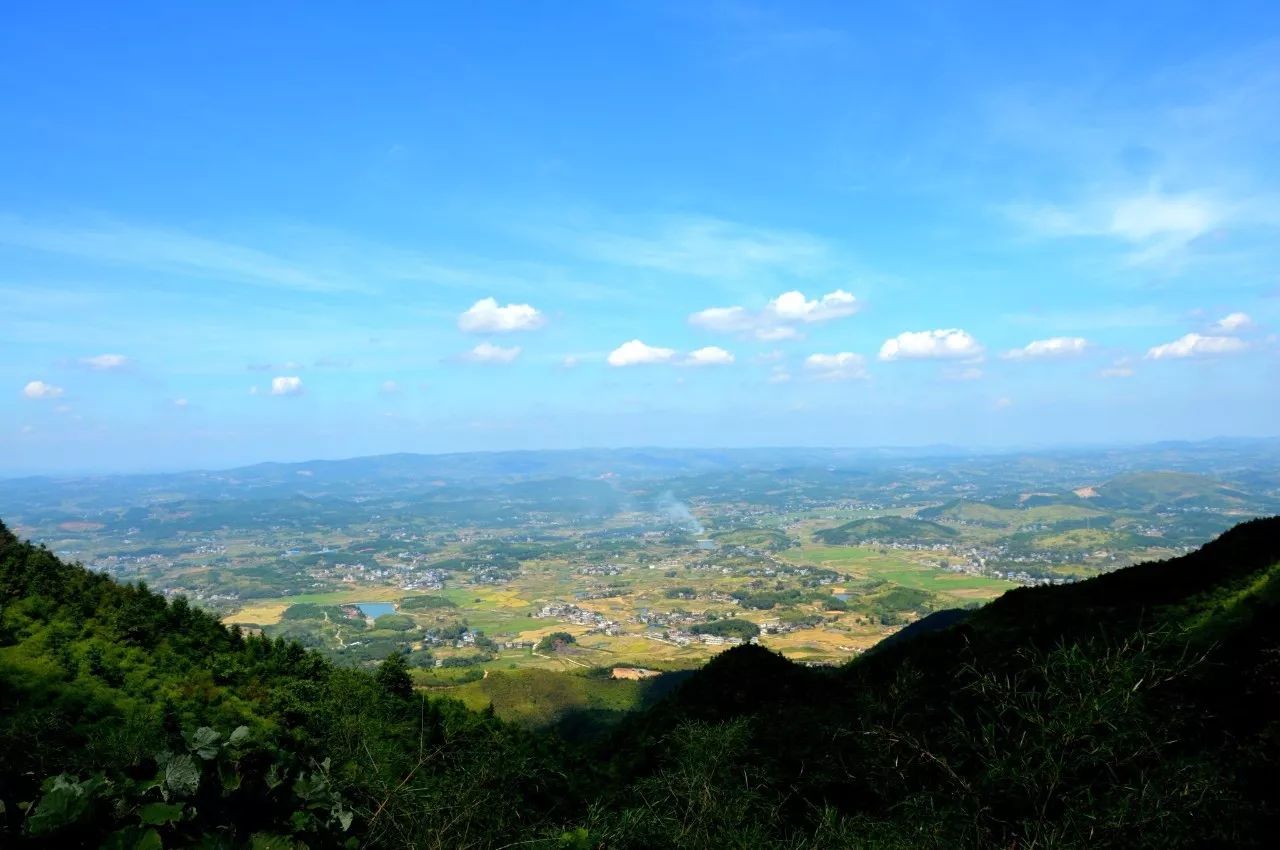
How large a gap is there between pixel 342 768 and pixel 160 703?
1821cm

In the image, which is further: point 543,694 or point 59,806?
point 543,694

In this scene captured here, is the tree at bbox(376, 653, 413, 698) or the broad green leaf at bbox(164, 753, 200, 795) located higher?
the broad green leaf at bbox(164, 753, 200, 795)

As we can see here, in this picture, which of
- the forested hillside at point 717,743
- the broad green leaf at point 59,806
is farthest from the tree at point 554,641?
the broad green leaf at point 59,806

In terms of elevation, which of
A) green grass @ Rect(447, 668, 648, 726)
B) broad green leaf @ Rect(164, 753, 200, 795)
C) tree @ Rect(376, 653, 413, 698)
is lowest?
green grass @ Rect(447, 668, 648, 726)

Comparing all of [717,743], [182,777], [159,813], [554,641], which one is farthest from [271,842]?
[554,641]

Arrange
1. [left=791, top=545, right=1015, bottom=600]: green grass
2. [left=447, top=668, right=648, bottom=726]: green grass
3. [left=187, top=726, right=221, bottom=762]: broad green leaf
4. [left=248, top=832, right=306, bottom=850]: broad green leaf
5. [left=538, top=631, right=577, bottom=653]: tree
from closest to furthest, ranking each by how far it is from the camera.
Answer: [left=248, top=832, right=306, bottom=850]: broad green leaf → [left=187, top=726, right=221, bottom=762]: broad green leaf → [left=447, top=668, right=648, bottom=726]: green grass → [left=538, top=631, right=577, bottom=653]: tree → [left=791, top=545, right=1015, bottom=600]: green grass

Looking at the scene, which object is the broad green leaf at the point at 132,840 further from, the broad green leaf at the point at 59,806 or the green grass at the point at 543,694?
the green grass at the point at 543,694

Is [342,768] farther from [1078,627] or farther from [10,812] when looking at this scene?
[1078,627]

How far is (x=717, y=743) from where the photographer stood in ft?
40.6

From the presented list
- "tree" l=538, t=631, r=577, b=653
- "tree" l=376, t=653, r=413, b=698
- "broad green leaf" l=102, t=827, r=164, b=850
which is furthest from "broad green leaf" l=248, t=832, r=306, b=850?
"tree" l=538, t=631, r=577, b=653

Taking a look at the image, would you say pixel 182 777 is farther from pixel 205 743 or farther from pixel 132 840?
pixel 132 840

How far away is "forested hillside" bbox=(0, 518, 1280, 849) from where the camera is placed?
25.1 ft

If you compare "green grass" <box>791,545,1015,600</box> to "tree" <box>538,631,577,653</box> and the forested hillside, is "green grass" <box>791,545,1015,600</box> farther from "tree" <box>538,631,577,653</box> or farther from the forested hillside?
the forested hillside

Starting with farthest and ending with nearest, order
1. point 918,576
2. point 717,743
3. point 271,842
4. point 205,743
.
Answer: point 918,576 → point 717,743 → point 205,743 → point 271,842
